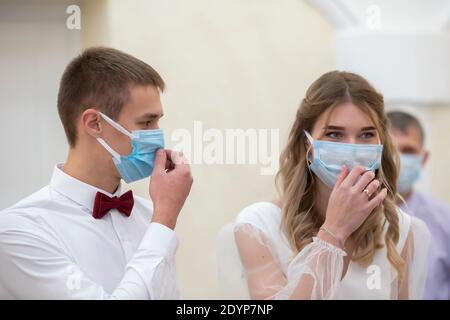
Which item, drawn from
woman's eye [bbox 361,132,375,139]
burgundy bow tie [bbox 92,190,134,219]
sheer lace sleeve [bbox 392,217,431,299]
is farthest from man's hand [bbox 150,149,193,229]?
sheer lace sleeve [bbox 392,217,431,299]

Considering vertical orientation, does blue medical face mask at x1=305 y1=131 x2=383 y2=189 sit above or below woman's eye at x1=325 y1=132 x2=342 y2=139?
below

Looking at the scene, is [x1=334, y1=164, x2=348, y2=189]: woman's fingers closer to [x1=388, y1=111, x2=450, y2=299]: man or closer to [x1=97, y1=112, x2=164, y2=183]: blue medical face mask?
[x1=97, y1=112, x2=164, y2=183]: blue medical face mask

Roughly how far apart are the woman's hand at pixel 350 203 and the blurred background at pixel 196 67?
24 centimetres

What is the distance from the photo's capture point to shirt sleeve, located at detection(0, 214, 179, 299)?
6.58 ft

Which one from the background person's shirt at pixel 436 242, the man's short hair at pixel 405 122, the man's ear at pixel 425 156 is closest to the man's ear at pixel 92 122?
the man's short hair at pixel 405 122

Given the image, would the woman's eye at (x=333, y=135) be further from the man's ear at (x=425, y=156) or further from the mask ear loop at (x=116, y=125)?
the man's ear at (x=425, y=156)

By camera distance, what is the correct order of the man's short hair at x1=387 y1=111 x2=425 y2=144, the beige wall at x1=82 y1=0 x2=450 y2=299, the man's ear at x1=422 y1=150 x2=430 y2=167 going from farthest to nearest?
the man's ear at x1=422 y1=150 x2=430 y2=167, the man's short hair at x1=387 y1=111 x2=425 y2=144, the beige wall at x1=82 y1=0 x2=450 y2=299

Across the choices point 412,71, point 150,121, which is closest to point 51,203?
point 150,121

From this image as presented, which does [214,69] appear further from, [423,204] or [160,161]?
[423,204]

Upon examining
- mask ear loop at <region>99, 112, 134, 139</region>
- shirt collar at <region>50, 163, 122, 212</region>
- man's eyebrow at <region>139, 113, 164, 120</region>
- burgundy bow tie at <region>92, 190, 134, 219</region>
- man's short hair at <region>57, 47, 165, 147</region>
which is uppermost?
man's short hair at <region>57, 47, 165, 147</region>

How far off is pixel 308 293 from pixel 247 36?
70 cm

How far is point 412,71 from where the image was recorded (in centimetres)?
279

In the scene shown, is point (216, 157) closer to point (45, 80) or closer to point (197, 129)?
point (197, 129)

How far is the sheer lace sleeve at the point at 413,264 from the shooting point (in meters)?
2.35
